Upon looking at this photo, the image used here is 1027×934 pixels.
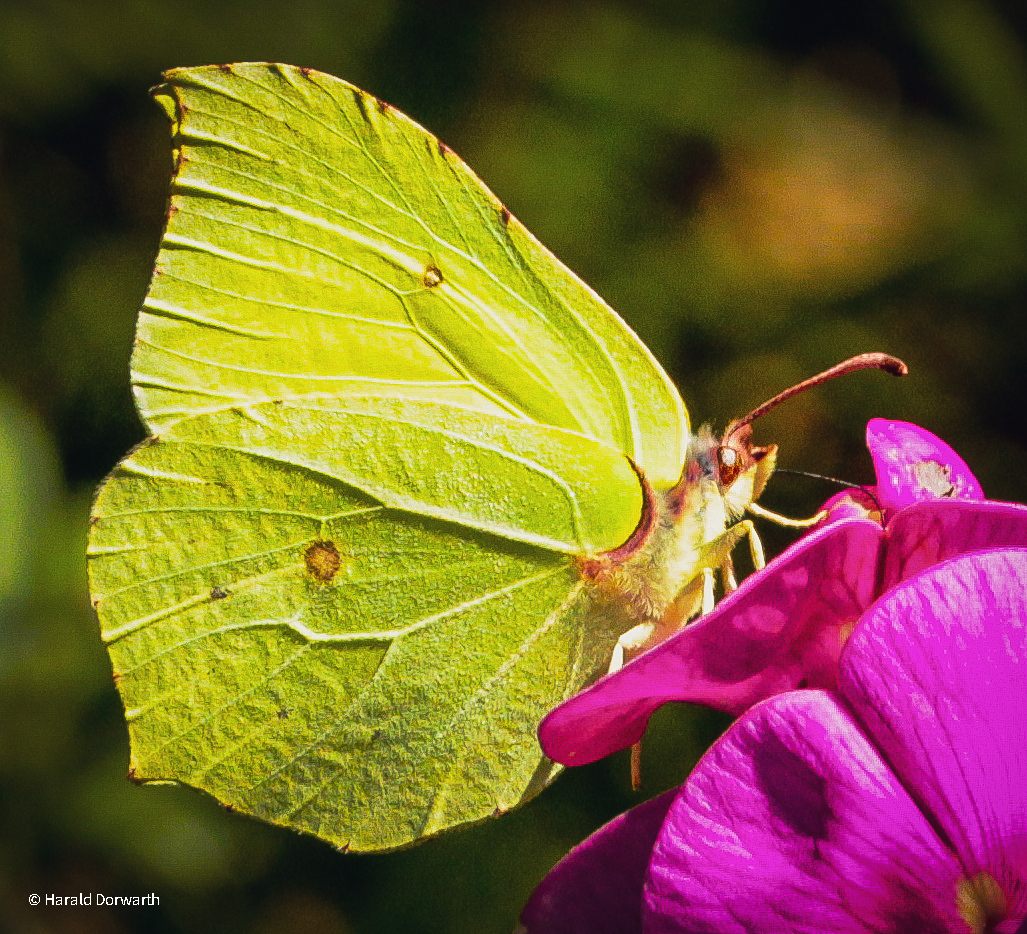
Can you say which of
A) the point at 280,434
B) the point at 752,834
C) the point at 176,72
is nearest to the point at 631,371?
the point at 280,434

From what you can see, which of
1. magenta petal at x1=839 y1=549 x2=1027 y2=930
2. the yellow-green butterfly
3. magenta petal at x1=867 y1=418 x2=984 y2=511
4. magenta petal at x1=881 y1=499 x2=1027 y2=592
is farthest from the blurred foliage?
magenta petal at x1=839 y1=549 x2=1027 y2=930

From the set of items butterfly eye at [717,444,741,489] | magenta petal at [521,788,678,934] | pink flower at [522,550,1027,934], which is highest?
pink flower at [522,550,1027,934]

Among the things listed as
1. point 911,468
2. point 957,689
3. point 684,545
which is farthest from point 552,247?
point 957,689

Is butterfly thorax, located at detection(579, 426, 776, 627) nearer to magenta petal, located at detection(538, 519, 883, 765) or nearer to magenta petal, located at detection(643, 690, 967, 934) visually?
magenta petal, located at detection(538, 519, 883, 765)

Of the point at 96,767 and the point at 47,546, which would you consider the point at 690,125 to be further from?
the point at 96,767

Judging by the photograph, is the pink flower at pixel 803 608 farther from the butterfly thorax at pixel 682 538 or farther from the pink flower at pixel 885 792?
the butterfly thorax at pixel 682 538

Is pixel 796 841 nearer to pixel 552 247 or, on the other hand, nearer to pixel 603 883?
pixel 603 883
